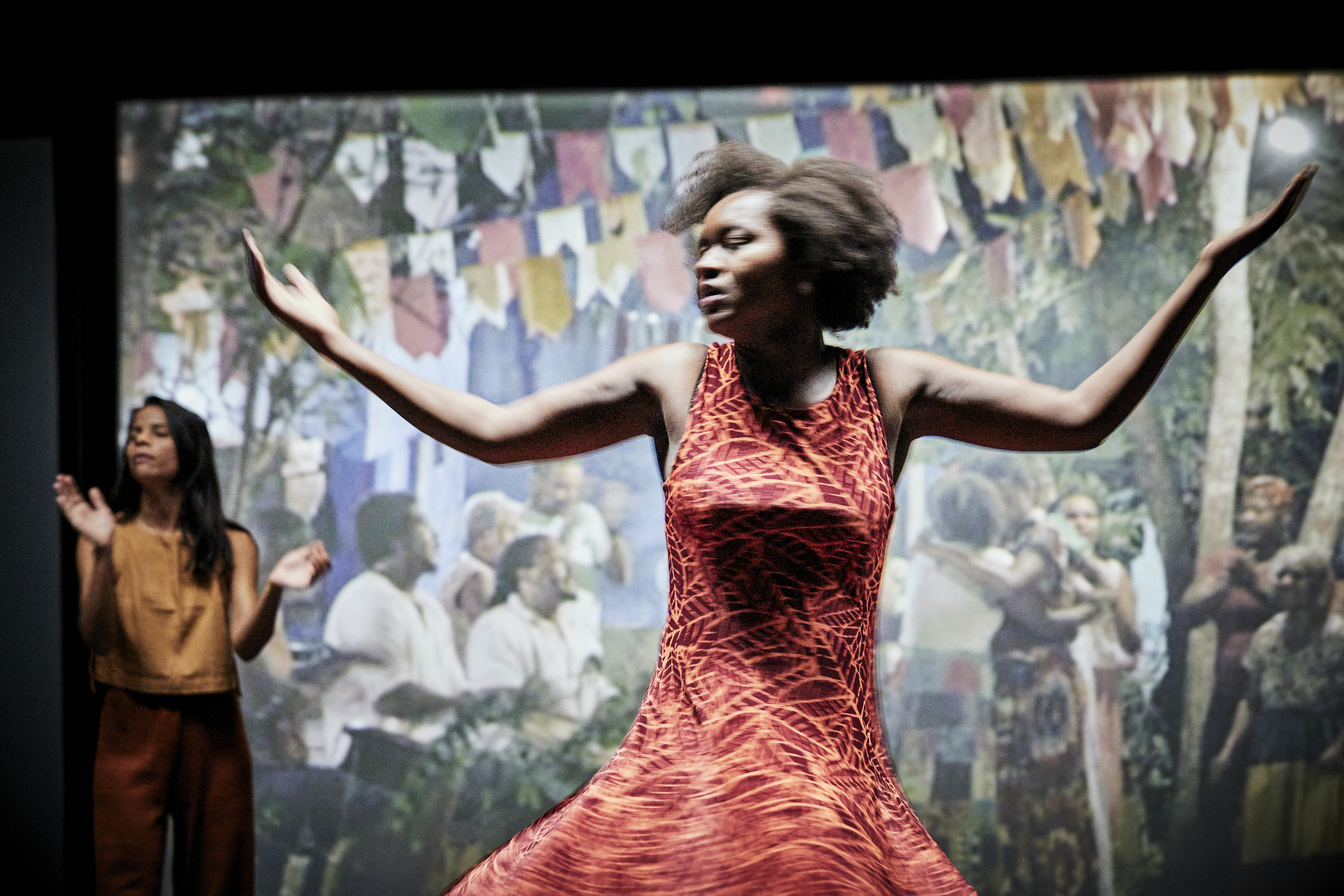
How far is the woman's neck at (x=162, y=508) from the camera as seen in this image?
355cm

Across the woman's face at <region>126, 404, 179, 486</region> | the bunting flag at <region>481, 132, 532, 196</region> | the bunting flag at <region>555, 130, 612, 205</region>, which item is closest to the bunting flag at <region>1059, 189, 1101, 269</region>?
the bunting flag at <region>555, 130, 612, 205</region>

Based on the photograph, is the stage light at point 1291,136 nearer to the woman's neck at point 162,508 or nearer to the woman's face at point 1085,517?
the woman's face at point 1085,517

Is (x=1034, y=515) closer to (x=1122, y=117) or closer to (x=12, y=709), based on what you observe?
(x=1122, y=117)

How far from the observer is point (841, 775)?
1.80m

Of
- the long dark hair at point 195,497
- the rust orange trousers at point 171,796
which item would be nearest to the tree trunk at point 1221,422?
the rust orange trousers at point 171,796

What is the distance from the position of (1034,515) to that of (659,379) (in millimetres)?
2707

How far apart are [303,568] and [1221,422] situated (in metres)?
3.17

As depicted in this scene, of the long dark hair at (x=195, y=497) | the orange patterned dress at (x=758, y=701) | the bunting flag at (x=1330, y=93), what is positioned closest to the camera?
the orange patterned dress at (x=758, y=701)

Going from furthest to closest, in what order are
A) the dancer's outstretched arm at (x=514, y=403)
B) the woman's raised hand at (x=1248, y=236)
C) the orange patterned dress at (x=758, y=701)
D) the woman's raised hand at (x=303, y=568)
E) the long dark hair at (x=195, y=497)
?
the long dark hair at (x=195, y=497) < the woman's raised hand at (x=303, y=568) < the dancer's outstretched arm at (x=514, y=403) < the woman's raised hand at (x=1248, y=236) < the orange patterned dress at (x=758, y=701)

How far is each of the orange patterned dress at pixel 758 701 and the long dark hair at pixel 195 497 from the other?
1.98m

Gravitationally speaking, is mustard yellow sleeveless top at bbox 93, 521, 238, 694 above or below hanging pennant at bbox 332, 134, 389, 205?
below

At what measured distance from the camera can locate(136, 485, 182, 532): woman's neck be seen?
11.7 feet

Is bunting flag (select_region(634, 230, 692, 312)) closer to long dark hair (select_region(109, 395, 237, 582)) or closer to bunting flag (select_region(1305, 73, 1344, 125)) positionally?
long dark hair (select_region(109, 395, 237, 582))

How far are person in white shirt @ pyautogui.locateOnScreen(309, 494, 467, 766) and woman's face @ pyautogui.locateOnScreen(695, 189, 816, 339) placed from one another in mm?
2707
